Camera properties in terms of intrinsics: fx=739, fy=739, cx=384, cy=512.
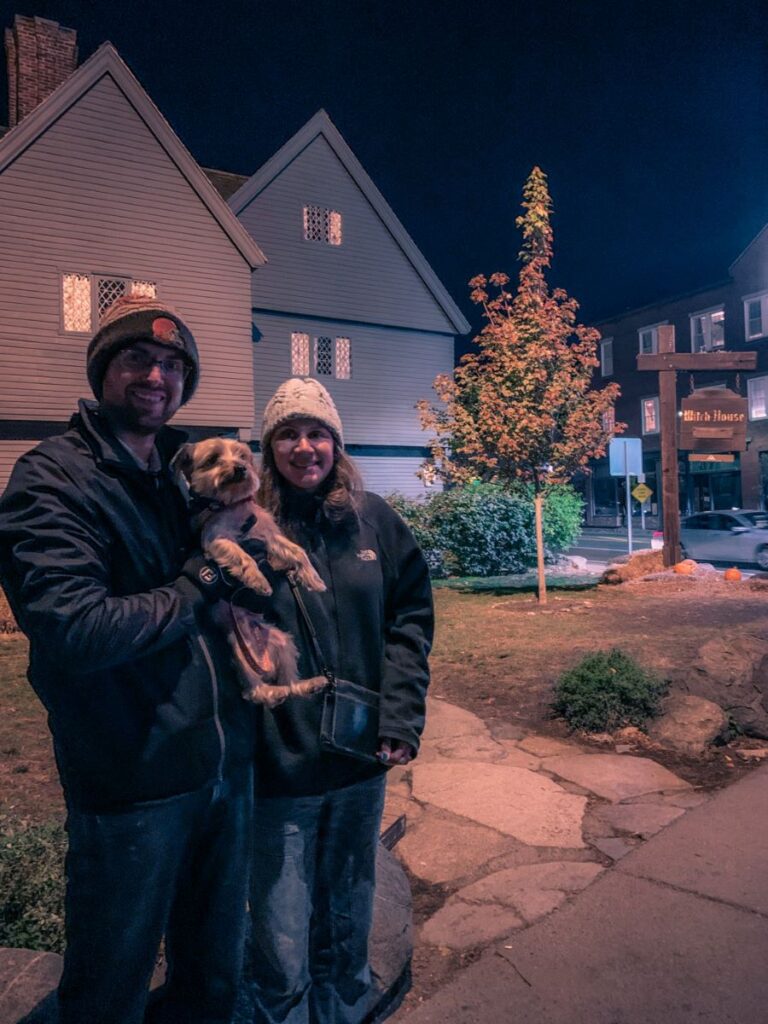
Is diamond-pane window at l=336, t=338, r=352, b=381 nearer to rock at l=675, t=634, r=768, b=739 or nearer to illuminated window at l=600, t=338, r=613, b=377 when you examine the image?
rock at l=675, t=634, r=768, b=739

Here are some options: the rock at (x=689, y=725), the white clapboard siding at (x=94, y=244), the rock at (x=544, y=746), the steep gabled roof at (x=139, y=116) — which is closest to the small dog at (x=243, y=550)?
the rock at (x=544, y=746)

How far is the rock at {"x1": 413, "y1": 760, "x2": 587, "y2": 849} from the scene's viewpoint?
429 centimetres

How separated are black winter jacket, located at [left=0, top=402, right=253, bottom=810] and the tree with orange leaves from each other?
10.3 meters

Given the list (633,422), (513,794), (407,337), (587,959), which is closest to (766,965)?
(587,959)

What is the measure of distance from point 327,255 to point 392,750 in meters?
21.9

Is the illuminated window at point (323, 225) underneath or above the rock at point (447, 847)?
above

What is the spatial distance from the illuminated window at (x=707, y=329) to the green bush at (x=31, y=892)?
1550 inches

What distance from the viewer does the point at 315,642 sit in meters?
2.42

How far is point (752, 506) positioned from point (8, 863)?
3697 cm

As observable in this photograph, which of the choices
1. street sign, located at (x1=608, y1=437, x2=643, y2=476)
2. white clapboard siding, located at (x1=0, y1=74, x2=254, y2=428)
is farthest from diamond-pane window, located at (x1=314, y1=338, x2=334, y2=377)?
street sign, located at (x1=608, y1=437, x2=643, y2=476)

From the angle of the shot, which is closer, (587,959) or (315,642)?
(315,642)

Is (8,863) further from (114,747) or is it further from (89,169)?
(89,169)

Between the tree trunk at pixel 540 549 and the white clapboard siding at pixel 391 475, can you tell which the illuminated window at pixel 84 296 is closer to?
the white clapboard siding at pixel 391 475

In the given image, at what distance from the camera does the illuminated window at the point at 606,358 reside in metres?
43.8
